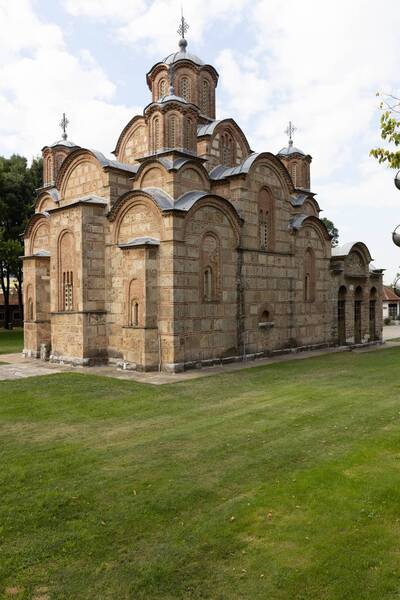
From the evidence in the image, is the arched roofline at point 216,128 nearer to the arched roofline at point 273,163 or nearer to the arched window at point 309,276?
the arched roofline at point 273,163

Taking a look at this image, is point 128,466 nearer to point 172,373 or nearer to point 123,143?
point 172,373

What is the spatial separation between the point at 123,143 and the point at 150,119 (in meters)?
3.81

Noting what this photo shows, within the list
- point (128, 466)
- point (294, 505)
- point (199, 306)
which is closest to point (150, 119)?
point (199, 306)

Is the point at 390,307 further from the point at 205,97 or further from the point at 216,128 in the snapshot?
the point at 216,128

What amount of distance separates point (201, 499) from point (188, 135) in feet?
49.1

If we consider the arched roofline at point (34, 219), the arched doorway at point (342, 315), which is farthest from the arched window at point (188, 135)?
the arched doorway at point (342, 315)

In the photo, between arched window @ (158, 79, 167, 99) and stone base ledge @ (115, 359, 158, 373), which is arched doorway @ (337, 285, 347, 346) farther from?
arched window @ (158, 79, 167, 99)

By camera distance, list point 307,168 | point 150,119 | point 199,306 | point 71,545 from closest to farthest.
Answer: point 71,545 → point 199,306 → point 150,119 → point 307,168

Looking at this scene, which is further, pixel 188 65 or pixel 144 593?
pixel 188 65

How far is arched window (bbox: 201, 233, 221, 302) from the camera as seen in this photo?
17480mm

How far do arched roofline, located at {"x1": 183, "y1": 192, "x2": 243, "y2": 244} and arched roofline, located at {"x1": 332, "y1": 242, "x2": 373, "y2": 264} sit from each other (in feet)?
25.4

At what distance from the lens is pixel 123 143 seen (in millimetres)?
22219

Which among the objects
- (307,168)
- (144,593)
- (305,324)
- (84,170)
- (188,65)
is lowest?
(144,593)

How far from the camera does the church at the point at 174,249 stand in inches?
656
